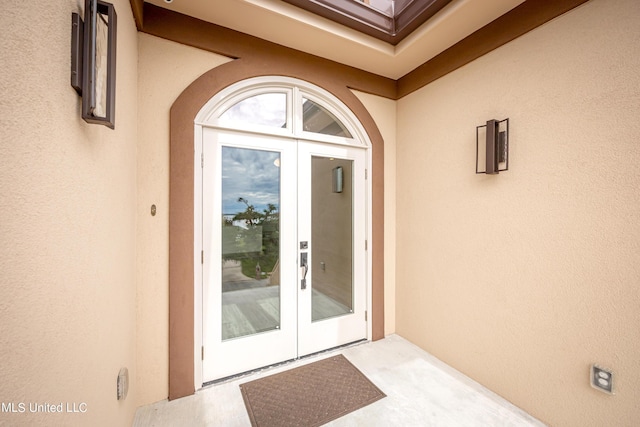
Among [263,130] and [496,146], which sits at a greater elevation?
[263,130]

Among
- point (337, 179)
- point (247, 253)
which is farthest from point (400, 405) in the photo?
point (337, 179)

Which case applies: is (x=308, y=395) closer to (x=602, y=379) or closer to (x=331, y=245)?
(x=331, y=245)

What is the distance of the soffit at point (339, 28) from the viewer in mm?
2055

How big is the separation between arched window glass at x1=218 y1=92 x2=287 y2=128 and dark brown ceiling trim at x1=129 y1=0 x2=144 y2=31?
827mm

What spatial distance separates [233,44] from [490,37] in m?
2.24

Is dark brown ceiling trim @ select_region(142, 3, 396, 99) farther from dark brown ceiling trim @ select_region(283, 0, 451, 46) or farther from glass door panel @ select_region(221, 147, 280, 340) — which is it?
glass door panel @ select_region(221, 147, 280, 340)

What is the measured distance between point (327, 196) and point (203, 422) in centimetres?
215

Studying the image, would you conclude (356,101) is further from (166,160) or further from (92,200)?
(92,200)

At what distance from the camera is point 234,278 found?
7.85 feet

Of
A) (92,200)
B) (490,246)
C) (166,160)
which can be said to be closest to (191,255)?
(166,160)

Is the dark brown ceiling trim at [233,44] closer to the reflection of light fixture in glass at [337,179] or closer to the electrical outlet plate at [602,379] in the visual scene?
the reflection of light fixture in glass at [337,179]

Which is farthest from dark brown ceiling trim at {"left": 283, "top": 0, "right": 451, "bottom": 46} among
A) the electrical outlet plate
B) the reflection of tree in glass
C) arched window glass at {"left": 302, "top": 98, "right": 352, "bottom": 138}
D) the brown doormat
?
the brown doormat

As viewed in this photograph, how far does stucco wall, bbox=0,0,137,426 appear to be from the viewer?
0.66 meters

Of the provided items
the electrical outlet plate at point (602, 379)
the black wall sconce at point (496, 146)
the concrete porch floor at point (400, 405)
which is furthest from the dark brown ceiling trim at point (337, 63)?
the concrete porch floor at point (400, 405)
